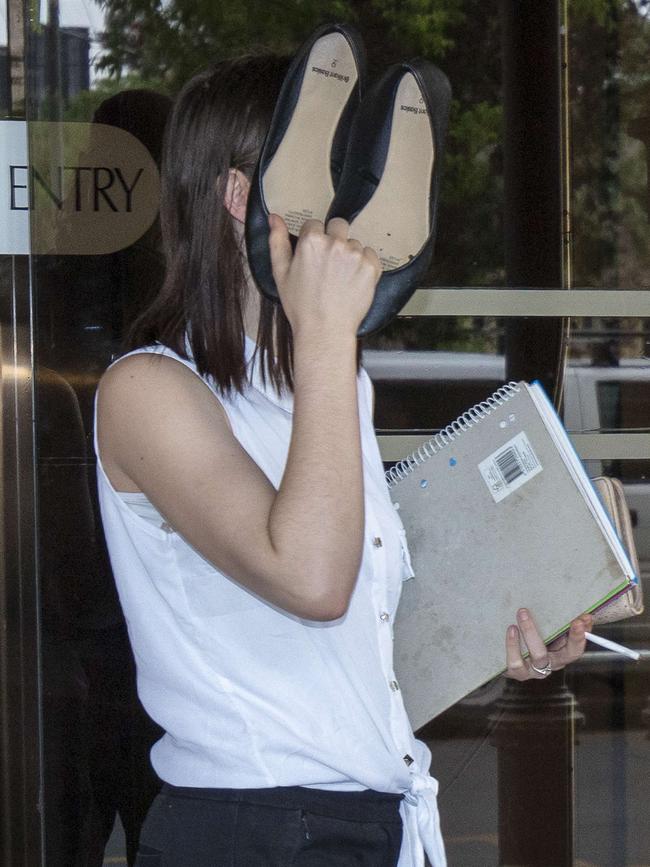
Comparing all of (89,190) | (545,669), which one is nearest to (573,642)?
(545,669)

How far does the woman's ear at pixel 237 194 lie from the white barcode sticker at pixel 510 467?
15.7 inches

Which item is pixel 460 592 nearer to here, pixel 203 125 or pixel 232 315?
pixel 232 315

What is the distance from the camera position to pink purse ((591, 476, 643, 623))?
148 cm

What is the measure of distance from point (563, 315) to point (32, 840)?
1497mm

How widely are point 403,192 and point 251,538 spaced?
0.41 meters

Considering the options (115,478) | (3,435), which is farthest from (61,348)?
(115,478)

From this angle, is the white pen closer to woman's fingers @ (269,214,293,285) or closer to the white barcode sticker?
the white barcode sticker

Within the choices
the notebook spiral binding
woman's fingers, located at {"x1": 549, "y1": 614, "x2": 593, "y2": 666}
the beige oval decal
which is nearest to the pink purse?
woman's fingers, located at {"x1": 549, "y1": 614, "x2": 593, "y2": 666}

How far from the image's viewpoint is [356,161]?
1.30 metres

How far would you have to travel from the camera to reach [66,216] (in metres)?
2.35

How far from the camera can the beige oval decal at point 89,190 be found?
7.68 ft

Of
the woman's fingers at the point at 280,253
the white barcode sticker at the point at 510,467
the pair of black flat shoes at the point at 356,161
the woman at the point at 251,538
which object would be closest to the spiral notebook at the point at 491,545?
the white barcode sticker at the point at 510,467

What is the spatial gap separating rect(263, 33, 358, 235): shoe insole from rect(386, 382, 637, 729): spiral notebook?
0.34 metres

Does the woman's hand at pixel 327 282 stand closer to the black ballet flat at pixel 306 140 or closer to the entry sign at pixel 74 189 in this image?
the black ballet flat at pixel 306 140
